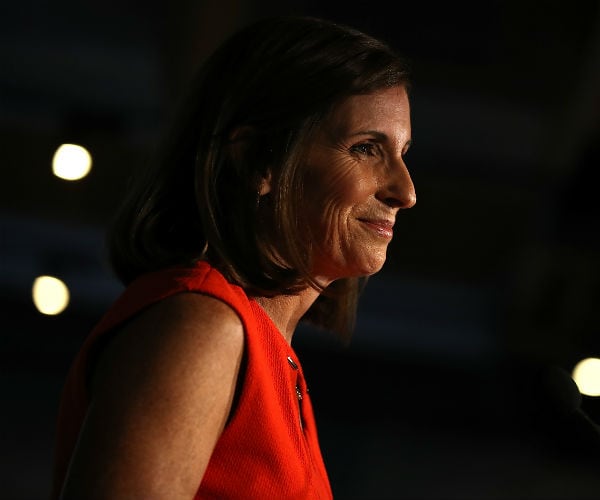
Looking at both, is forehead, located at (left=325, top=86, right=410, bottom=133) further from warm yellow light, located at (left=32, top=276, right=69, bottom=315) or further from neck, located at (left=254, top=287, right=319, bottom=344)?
warm yellow light, located at (left=32, top=276, right=69, bottom=315)

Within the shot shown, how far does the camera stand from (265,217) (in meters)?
1.23

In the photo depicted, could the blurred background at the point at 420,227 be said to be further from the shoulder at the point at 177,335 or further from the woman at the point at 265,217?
the shoulder at the point at 177,335

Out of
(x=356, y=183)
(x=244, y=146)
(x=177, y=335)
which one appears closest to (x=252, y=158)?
(x=244, y=146)

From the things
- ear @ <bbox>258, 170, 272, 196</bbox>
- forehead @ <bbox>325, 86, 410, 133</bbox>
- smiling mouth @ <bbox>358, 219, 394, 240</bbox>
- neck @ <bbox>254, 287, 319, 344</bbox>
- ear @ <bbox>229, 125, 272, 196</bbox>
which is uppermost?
forehead @ <bbox>325, 86, 410, 133</bbox>

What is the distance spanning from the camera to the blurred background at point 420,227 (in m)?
4.44

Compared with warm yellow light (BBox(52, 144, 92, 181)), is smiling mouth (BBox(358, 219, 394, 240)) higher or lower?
higher

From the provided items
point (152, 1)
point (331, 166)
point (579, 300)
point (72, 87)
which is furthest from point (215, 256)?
point (579, 300)

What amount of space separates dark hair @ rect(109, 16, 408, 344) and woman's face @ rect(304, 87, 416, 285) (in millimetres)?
21

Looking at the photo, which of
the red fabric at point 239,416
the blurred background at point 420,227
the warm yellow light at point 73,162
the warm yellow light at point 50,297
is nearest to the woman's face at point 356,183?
the red fabric at point 239,416

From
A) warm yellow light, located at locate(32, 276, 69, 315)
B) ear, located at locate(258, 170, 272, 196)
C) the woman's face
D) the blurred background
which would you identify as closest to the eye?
the woman's face

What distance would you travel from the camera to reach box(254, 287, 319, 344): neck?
1256mm

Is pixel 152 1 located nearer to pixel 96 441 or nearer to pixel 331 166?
pixel 331 166

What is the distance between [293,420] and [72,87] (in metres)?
4.65

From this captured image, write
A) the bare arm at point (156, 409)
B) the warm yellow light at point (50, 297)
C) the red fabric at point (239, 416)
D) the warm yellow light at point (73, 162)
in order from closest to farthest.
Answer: the bare arm at point (156, 409) < the red fabric at point (239, 416) < the warm yellow light at point (73, 162) < the warm yellow light at point (50, 297)
